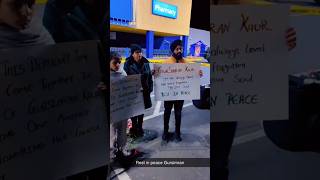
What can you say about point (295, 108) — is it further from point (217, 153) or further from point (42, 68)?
point (42, 68)

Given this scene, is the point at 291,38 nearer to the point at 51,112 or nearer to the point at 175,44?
the point at 175,44

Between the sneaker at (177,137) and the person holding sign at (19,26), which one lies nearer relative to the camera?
the person holding sign at (19,26)

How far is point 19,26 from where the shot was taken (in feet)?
3.34

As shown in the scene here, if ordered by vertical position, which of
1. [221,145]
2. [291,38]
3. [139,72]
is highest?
[291,38]

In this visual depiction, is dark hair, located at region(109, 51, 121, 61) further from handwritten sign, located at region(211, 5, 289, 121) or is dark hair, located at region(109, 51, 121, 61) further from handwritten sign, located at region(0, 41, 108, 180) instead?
handwritten sign, located at region(211, 5, 289, 121)

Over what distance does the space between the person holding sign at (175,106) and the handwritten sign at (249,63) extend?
100 mm

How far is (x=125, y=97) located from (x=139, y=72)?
90 millimetres

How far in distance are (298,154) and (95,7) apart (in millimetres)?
894

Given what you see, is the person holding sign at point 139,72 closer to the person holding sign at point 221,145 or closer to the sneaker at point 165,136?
the sneaker at point 165,136

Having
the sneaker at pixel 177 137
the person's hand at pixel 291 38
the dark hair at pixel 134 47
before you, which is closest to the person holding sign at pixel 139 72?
the dark hair at pixel 134 47

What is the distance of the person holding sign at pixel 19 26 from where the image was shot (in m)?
0.99

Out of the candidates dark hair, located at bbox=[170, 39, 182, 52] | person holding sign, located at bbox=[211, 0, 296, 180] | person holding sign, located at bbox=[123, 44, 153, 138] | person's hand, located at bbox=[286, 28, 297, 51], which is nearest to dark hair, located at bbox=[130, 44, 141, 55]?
person holding sign, located at bbox=[123, 44, 153, 138]

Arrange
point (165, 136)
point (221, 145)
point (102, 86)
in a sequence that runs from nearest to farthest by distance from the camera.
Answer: point (102, 86) → point (165, 136) → point (221, 145)

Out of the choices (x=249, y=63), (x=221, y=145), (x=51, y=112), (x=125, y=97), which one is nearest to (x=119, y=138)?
(x=125, y=97)
